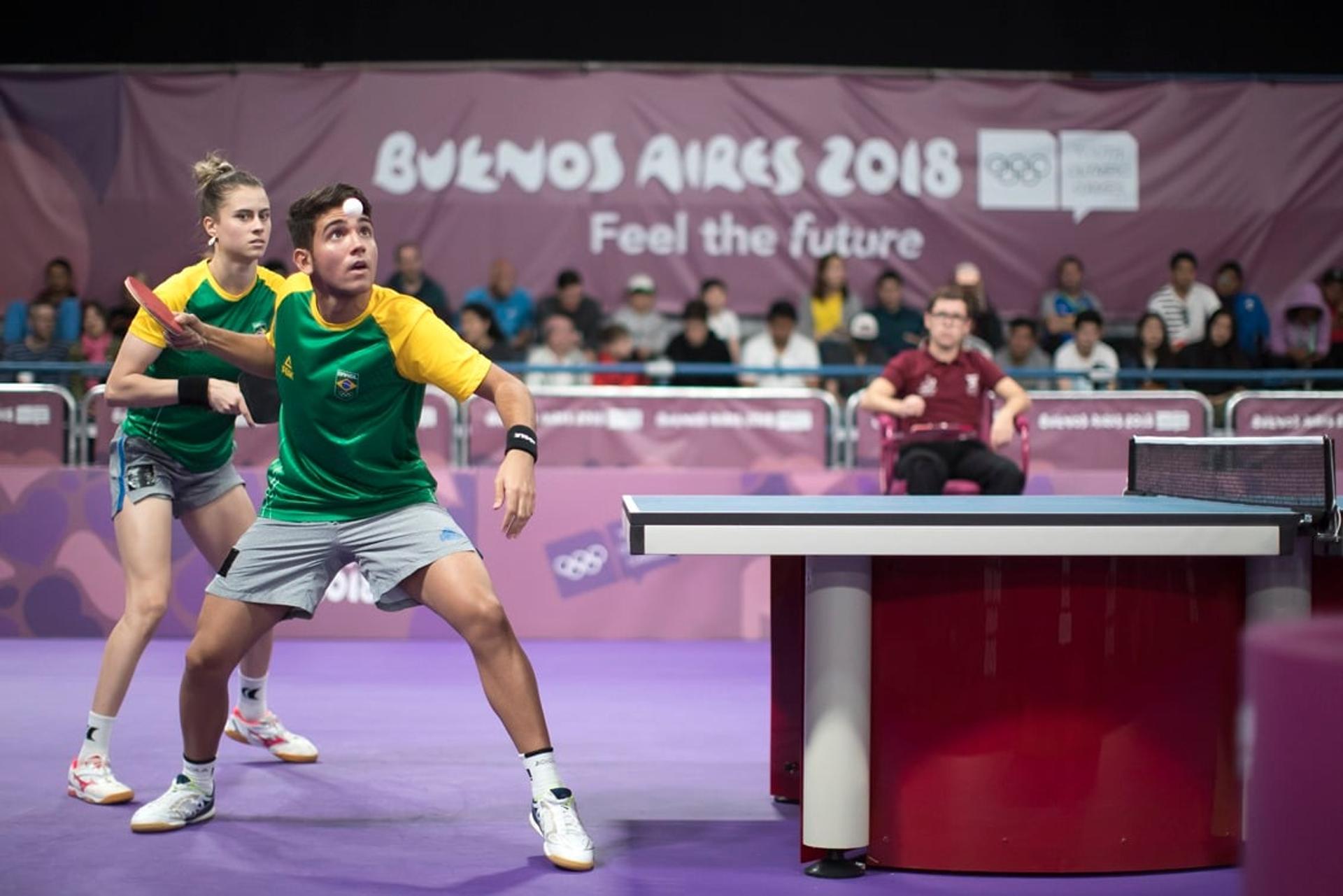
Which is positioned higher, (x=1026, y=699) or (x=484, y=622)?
(x=484, y=622)

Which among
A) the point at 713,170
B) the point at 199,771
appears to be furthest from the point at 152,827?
the point at 713,170

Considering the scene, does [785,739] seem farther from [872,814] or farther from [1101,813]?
[1101,813]

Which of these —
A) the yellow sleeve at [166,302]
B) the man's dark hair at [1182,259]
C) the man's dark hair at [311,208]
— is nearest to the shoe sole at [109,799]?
the yellow sleeve at [166,302]

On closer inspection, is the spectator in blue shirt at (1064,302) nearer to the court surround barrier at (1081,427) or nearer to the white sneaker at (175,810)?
the court surround barrier at (1081,427)

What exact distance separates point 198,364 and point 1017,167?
28.6 ft

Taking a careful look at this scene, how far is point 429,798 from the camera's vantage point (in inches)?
181

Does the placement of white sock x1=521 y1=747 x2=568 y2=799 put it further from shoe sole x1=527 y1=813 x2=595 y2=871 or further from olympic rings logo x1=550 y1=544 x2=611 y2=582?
olympic rings logo x1=550 y1=544 x2=611 y2=582

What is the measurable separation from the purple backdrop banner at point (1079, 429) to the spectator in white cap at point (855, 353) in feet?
4.78

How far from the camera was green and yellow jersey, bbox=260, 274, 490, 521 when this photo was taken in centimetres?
392

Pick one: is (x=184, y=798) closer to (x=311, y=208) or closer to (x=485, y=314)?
(x=311, y=208)

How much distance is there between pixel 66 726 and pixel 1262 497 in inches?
171

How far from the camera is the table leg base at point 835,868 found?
3.67 metres

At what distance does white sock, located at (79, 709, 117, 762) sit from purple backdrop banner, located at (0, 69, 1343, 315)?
25.5ft

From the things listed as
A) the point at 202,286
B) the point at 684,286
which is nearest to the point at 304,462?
the point at 202,286
